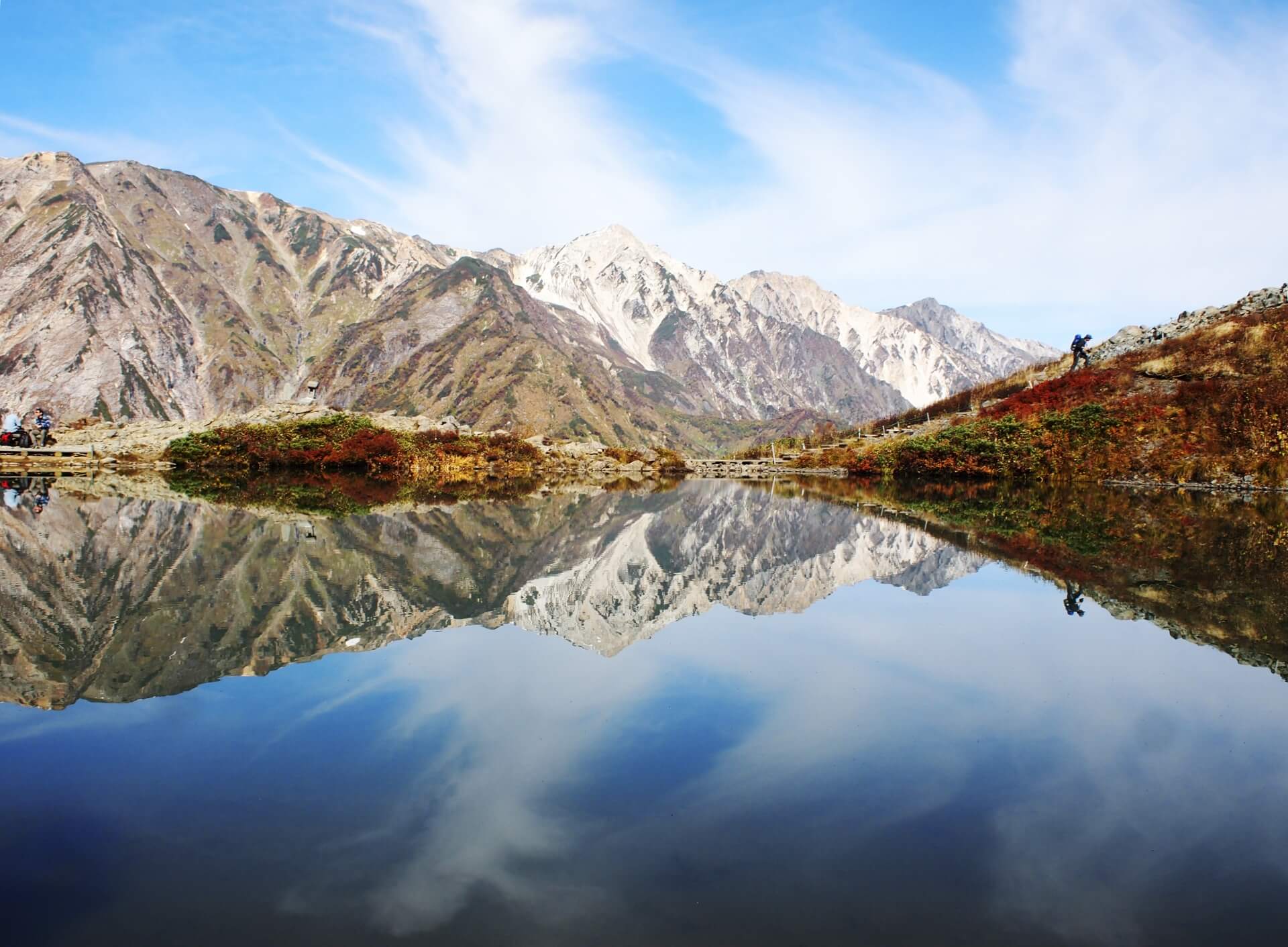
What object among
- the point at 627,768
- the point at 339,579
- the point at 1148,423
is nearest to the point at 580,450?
the point at 1148,423

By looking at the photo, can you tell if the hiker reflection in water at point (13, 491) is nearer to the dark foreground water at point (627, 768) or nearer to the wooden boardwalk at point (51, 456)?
the wooden boardwalk at point (51, 456)

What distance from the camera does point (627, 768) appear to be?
5586mm

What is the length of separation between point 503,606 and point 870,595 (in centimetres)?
604

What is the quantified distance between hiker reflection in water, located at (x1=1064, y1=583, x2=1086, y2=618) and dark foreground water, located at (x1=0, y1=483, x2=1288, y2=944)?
0.17 m

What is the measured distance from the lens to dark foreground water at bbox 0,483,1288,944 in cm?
395

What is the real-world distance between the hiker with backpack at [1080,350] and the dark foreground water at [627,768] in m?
48.0

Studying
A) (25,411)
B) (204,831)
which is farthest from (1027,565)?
(25,411)

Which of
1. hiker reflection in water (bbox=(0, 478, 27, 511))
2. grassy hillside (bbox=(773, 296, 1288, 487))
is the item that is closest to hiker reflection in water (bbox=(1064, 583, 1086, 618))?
hiker reflection in water (bbox=(0, 478, 27, 511))

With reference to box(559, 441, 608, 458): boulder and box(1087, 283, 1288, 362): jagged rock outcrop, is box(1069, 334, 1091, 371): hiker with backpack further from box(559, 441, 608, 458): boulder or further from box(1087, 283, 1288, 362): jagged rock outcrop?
box(559, 441, 608, 458): boulder

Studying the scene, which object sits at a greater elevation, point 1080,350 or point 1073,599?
point 1080,350

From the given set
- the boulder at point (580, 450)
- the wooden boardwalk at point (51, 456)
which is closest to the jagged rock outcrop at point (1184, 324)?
the boulder at point (580, 450)

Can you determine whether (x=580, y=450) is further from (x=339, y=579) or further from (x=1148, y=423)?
(x=339, y=579)

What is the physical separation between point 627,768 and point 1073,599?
915 cm

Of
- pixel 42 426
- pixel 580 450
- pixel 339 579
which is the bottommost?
pixel 339 579
